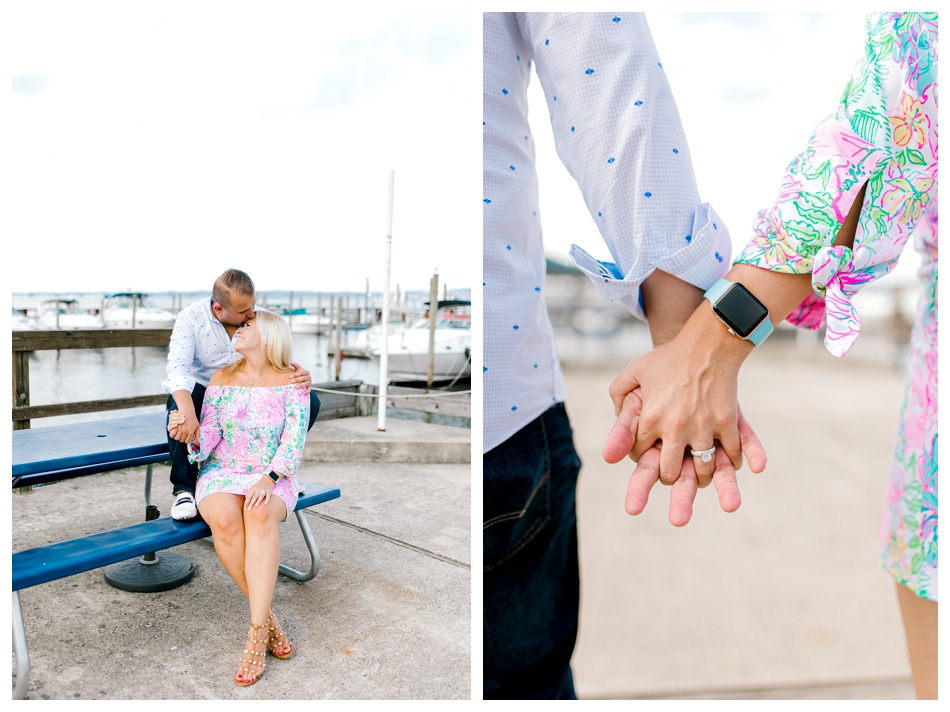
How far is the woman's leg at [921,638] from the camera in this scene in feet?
4.04

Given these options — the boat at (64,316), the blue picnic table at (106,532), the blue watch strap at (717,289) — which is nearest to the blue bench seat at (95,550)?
the blue picnic table at (106,532)

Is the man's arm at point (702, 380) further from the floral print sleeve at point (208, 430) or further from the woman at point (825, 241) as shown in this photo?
the floral print sleeve at point (208, 430)

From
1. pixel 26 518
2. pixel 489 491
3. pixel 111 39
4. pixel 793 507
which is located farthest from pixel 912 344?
pixel 793 507

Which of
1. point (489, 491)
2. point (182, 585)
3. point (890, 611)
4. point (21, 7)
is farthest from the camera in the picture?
point (890, 611)

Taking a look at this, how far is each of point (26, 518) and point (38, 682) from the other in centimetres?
153

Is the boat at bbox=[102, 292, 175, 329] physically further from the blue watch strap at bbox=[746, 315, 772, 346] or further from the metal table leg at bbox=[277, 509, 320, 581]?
the blue watch strap at bbox=[746, 315, 772, 346]

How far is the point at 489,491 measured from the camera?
96cm

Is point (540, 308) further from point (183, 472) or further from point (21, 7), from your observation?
point (183, 472)

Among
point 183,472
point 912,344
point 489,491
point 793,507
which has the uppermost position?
point 912,344

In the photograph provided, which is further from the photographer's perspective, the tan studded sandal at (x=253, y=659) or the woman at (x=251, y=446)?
the woman at (x=251, y=446)

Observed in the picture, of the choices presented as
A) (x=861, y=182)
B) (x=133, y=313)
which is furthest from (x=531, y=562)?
(x=133, y=313)

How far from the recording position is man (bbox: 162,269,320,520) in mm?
1991

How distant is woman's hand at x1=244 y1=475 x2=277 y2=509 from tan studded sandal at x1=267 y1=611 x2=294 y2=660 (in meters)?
0.33

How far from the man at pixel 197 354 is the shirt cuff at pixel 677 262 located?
1342 mm
